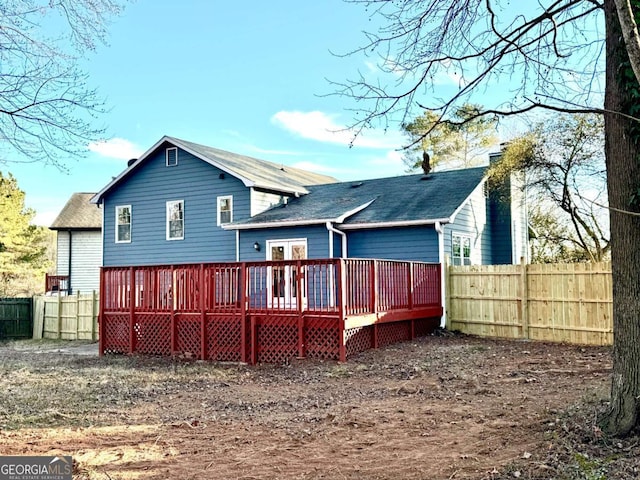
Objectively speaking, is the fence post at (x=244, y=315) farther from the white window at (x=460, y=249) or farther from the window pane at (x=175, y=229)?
the window pane at (x=175, y=229)

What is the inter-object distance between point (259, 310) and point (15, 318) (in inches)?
427

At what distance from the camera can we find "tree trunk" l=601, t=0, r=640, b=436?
179 inches

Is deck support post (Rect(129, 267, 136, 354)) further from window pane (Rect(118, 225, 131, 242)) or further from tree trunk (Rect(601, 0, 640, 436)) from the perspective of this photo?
tree trunk (Rect(601, 0, 640, 436))

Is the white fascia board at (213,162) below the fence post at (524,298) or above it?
above

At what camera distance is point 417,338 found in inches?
499

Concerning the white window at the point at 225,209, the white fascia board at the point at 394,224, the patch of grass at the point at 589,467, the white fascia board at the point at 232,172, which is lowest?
the patch of grass at the point at 589,467

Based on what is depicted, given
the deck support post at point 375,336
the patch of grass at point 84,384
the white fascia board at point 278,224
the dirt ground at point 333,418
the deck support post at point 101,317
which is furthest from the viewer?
the white fascia board at point 278,224

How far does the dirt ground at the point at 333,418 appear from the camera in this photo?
4453mm

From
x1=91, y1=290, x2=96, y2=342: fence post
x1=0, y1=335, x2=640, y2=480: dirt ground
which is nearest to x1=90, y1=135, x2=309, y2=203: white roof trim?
x1=91, y1=290, x2=96, y2=342: fence post

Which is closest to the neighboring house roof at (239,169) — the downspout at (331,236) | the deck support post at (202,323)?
the downspout at (331,236)

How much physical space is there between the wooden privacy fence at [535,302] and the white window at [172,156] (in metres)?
9.69

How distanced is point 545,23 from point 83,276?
25.5 metres

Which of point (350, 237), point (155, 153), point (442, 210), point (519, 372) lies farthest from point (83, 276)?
point (519, 372)

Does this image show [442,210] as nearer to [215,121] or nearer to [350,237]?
[350,237]
